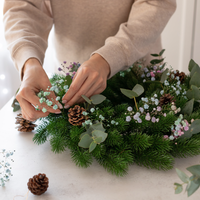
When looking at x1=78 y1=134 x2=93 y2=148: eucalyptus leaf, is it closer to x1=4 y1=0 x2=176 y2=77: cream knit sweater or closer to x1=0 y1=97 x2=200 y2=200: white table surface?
x1=0 y1=97 x2=200 y2=200: white table surface

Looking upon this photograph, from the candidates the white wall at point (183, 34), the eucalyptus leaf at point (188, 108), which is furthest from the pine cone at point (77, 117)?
the white wall at point (183, 34)

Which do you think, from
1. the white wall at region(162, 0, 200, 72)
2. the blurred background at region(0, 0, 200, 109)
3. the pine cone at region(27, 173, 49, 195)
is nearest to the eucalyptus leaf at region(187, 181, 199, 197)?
the pine cone at region(27, 173, 49, 195)

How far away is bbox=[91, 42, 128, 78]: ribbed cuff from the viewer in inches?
24.1

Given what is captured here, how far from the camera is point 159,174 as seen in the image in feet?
1.48

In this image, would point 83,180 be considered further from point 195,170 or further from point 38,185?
point 195,170

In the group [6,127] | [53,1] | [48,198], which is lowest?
[6,127]

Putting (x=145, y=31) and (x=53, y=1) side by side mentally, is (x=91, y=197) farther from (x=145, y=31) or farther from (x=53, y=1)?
(x=53, y=1)

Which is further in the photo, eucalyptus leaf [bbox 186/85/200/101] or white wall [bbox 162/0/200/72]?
white wall [bbox 162/0/200/72]

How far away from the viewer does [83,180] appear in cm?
44

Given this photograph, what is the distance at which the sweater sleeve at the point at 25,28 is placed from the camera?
0.64 m

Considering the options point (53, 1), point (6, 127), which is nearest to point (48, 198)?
point (6, 127)

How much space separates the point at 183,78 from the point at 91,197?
472 millimetres

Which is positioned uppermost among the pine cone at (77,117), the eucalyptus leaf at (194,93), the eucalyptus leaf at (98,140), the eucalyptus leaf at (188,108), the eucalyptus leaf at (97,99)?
the eucalyptus leaf at (194,93)

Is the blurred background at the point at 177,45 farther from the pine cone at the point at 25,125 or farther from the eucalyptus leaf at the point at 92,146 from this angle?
the eucalyptus leaf at the point at 92,146
